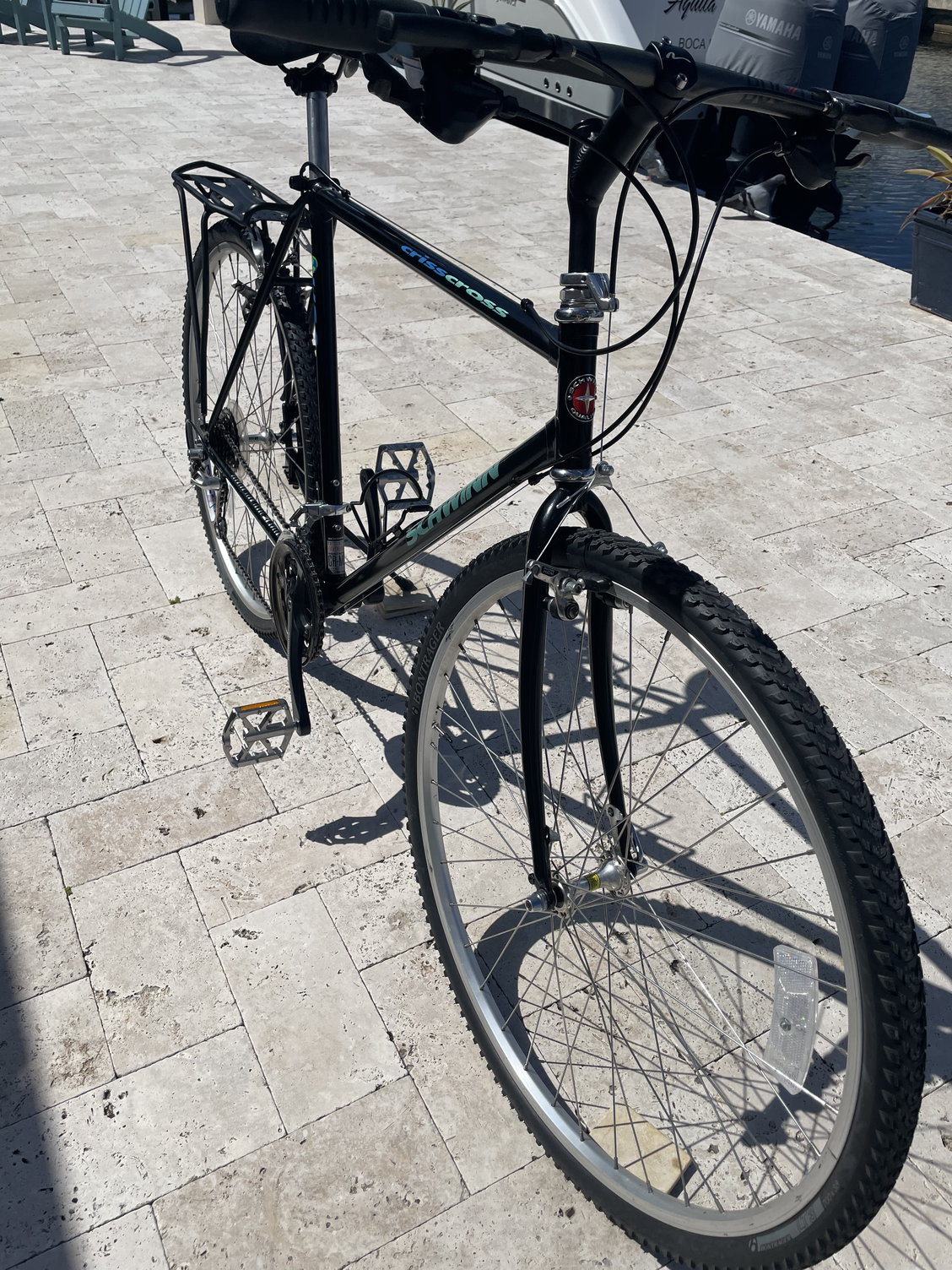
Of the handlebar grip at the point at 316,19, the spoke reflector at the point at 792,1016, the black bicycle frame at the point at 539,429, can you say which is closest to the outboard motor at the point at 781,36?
the black bicycle frame at the point at 539,429

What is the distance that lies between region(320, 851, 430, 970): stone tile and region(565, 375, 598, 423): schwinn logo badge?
1.19m

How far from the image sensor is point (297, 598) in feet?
8.29

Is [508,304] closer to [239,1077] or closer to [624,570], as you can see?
[624,570]

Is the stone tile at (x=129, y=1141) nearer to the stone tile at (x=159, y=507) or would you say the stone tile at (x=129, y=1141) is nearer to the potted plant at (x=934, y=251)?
the stone tile at (x=159, y=507)

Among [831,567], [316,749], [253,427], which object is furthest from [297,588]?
[831,567]

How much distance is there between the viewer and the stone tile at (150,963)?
6.79 feet

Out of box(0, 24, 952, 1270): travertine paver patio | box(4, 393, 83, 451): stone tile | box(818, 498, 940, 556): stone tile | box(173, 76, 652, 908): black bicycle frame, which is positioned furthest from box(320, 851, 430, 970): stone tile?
box(4, 393, 83, 451): stone tile

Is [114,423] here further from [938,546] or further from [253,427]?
[938,546]

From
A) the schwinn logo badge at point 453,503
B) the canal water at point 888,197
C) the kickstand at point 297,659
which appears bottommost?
the canal water at point 888,197

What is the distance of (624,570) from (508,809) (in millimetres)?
1197

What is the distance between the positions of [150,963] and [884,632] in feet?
7.32

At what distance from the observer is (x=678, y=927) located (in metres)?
2.26

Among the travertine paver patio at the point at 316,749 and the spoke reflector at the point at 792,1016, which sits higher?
the spoke reflector at the point at 792,1016

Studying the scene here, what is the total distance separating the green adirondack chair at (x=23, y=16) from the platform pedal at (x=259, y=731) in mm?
11007
